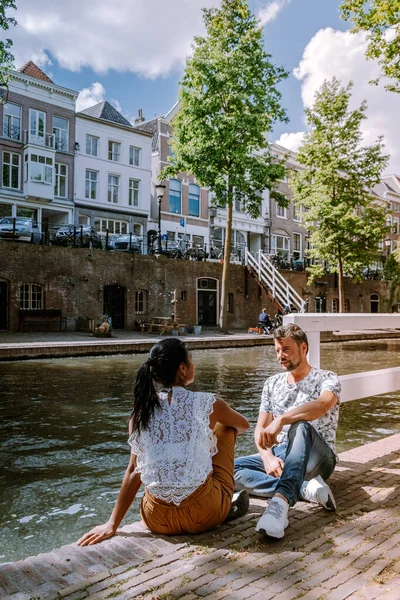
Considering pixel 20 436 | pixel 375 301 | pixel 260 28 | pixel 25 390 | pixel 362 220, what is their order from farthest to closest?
1. pixel 375 301
2. pixel 362 220
3. pixel 260 28
4. pixel 25 390
5. pixel 20 436

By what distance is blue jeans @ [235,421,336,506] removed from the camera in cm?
280

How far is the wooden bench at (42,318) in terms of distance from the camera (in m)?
19.6

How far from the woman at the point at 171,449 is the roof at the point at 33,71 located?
27.7 metres

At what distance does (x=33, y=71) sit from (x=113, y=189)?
7196 mm

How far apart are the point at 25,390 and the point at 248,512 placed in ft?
20.8

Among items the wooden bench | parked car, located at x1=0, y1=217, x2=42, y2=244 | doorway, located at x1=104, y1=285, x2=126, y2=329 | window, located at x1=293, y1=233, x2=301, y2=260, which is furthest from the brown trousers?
window, located at x1=293, y1=233, x2=301, y2=260

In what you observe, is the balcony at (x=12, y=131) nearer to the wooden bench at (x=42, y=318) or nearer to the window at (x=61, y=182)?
the window at (x=61, y=182)

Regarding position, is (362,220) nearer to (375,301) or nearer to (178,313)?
(178,313)

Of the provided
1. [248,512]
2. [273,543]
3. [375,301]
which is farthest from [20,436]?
[375,301]

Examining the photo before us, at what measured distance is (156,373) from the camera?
96.1 inches

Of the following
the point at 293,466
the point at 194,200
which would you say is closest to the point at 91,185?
the point at 194,200

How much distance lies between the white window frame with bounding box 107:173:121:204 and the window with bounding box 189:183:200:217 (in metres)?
4.97

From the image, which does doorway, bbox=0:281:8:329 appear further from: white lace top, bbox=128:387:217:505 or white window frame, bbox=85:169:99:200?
white lace top, bbox=128:387:217:505

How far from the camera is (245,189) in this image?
67.0 ft
